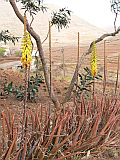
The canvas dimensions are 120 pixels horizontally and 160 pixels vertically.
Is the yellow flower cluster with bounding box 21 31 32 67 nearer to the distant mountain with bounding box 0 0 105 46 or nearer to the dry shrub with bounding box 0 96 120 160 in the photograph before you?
the dry shrub with bounding box 0 96 120 160

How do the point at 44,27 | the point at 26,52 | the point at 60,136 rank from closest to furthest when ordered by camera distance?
the point at 26,52, the point at 60,136, the point at 44,27

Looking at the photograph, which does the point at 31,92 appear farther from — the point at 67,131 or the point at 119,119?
the point at 67,131

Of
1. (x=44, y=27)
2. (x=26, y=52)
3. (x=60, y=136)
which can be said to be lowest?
(x=60, y=136)

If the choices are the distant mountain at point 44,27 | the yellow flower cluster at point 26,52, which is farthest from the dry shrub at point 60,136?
the distant mountain at point 44,27

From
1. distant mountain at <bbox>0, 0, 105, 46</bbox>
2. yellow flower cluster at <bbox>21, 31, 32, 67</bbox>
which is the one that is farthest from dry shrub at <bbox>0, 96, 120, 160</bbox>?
distant mountain at <bbox>0, 0, 105, 46</bbox>

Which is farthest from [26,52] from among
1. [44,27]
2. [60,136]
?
[44,27]

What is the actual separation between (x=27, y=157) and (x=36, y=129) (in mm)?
422

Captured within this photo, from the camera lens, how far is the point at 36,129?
402 cm

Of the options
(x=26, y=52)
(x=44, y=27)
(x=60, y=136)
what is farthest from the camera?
(x=44, y=27)

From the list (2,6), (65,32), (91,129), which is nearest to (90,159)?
(91,129)

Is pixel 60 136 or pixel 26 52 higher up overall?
pixel 26 52

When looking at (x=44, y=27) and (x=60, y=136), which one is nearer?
(x=60, y=136)

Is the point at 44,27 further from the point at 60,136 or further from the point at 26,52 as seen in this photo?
the point at 26,52

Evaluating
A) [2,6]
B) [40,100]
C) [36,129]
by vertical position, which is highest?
[2,6]
